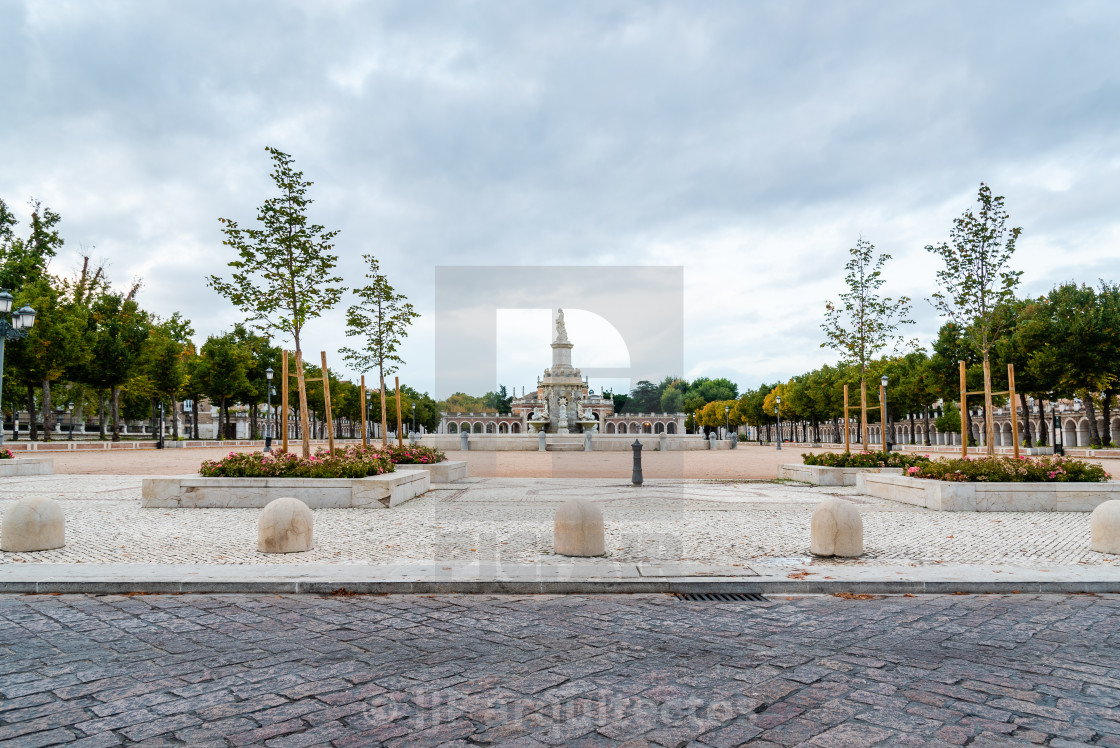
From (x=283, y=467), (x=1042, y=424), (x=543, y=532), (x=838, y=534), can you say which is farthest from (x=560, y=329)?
(x=838, y=534)

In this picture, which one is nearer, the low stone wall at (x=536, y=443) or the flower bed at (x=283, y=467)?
the flower bed at (x=283, y=467)

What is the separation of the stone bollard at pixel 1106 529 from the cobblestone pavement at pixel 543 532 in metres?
0.25

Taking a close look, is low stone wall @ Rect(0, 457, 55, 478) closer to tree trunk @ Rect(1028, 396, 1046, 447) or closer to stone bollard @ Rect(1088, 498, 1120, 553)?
stone bollard @ Rect(1088, 498, 1120, 553)

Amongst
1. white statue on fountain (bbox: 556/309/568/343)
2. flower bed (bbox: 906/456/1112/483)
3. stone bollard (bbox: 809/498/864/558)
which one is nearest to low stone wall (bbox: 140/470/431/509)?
stone bollard (bbox: 809/498/864/558)

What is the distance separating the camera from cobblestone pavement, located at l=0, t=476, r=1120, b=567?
9125mm

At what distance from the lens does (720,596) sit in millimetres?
7457

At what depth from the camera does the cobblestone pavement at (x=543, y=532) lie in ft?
29.9

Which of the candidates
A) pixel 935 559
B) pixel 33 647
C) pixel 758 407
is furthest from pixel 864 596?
pixel 758 407

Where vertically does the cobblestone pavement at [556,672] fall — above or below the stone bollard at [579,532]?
below

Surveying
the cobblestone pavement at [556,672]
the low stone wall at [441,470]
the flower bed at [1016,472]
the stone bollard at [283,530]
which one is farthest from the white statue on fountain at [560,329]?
the cobblestone pavement at [556,672]

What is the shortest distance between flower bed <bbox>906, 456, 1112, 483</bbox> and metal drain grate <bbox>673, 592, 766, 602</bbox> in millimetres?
8836

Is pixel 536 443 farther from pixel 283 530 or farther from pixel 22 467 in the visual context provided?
pixel 283 530

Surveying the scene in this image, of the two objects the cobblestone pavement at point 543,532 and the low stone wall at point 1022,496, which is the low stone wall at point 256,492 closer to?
the cobblestone pavement at point 543,532

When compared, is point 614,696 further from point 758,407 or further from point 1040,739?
point 758,407
